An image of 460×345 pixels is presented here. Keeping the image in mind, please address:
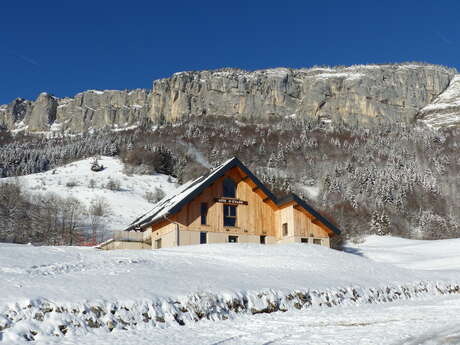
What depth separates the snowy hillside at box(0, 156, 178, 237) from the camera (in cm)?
6564

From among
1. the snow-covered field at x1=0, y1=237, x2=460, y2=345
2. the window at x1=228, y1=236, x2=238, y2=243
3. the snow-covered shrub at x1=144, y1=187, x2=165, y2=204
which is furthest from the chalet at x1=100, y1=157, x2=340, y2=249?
the snow-covered shrub at x1=144, y1=187, x2=165, y2=204

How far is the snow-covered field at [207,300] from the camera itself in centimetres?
1167

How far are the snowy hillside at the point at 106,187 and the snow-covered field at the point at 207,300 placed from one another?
37.0 m

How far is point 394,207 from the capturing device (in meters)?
97.5

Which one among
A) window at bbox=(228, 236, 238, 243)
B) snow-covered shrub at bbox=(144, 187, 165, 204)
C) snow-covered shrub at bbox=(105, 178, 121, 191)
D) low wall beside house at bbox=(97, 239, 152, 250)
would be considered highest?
snow-covered shrub at bbox=(105, 178, 121, 191)

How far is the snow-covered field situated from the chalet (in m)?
7.58

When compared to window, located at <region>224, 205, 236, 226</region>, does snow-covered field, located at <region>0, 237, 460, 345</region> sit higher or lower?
lower

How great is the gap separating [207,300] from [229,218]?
19.3 m

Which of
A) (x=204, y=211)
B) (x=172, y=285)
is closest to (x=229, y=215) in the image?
(x=204, y=211)

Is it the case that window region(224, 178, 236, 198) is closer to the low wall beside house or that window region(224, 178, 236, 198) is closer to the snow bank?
the low wall beside house

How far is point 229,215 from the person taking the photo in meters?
34.2

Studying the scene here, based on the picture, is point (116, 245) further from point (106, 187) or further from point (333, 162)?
point (333, 162)

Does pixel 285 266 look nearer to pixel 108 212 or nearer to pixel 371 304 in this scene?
pixel 371 304

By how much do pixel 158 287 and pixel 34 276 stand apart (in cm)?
366
